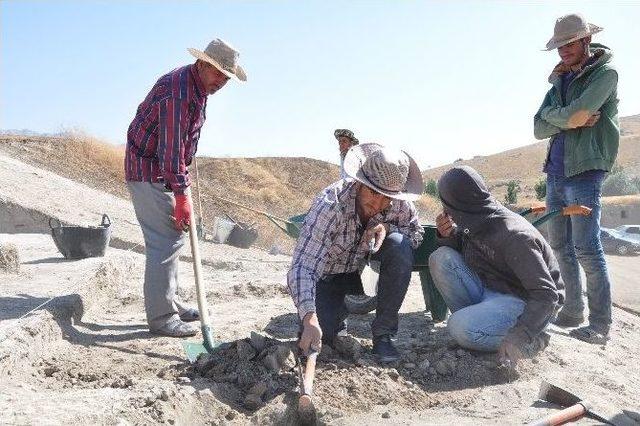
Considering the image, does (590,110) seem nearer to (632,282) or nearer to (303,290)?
(303,290)

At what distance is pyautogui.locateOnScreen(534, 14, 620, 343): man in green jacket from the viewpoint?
3961mm

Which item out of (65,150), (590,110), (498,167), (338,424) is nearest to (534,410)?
(338,424)

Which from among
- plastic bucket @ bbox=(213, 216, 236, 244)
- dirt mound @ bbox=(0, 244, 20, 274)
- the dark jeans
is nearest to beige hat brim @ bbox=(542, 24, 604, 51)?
the dark jeans

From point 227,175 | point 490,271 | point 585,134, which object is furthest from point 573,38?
point 227,175

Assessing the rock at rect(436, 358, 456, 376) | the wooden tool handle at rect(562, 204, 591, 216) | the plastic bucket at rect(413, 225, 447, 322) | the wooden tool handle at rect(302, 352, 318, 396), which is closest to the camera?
the wooden tool handle at rect(302, 352, 318, 396)

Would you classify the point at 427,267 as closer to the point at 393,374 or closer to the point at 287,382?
the point at 393,374

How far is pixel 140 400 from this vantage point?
2594 millimetres

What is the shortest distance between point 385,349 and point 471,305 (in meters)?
0.61

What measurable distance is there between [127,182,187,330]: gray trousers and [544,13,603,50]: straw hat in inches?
103

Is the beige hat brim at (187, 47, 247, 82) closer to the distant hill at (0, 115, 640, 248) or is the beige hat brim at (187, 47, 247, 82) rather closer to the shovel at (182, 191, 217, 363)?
the shovel at (182, 191, 217, 363)

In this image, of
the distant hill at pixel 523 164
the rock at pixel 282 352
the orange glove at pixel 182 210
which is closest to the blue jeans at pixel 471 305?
the rock at pixel 282 352

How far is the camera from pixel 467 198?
3.53m

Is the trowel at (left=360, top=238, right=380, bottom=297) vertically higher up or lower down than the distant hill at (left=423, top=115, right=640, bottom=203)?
lower down

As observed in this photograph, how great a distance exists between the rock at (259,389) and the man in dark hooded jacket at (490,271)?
1.21 meters
